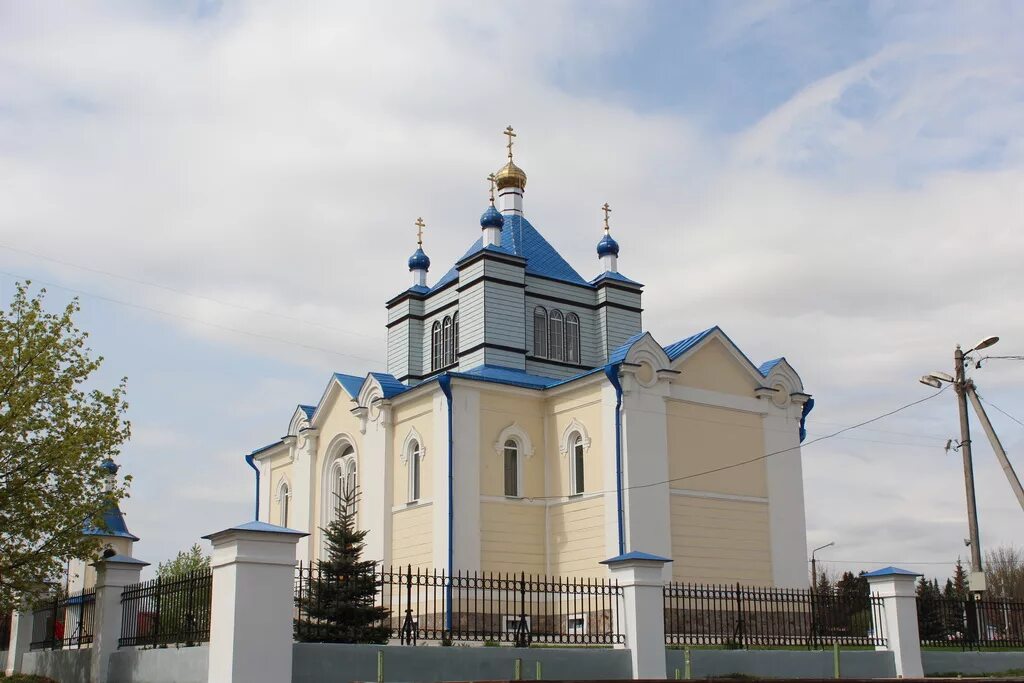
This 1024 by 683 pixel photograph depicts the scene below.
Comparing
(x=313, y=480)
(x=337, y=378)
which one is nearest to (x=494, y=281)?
(x=337, y=378)

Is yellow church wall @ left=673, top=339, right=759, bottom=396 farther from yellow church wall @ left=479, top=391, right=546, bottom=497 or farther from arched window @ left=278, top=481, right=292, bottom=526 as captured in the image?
arched window @ left=278, top=481, right=292, bottom=526

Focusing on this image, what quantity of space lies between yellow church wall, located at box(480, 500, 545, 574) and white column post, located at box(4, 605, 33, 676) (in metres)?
8.21

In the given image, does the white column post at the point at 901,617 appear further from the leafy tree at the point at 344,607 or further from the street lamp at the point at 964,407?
the leafy tree at the point at 344,607

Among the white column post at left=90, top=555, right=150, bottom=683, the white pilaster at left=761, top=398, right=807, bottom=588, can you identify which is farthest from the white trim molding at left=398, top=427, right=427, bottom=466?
the white column post at left=90, top=555, right=150, bottom=683

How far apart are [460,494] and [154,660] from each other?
30.7 ft

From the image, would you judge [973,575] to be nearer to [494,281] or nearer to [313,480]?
[494,281]

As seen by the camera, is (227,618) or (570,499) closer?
(227,618)

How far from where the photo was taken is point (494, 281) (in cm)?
2511

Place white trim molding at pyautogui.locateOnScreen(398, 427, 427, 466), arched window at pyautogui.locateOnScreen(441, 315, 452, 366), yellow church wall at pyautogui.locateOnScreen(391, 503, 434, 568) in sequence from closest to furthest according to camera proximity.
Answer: yellow church wall at pyautogui.locateOnScreen(391, 503, 434, 568) < white trim molding at pyautogui.locateOnScreen(398, 427, 427, 466) < arched window at pyautogui.locateOnScreen(441, 315, 452, 366)

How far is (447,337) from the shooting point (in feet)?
88.3

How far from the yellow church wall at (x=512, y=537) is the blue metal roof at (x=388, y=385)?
3559mm

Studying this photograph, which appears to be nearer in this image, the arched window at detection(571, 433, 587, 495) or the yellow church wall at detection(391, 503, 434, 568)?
the yellow church wall at detection(391, 503, 434, 568)

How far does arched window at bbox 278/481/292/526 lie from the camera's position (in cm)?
2802

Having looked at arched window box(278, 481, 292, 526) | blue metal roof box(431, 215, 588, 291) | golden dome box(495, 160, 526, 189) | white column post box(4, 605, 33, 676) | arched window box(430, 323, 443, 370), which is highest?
golden dome box(495, 160, 526, 189)
